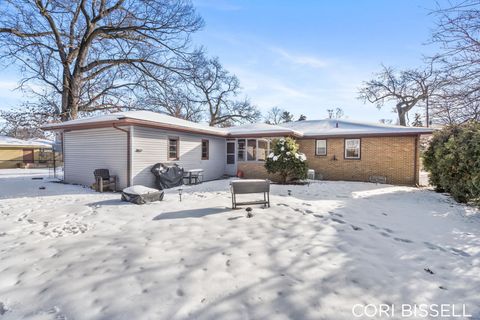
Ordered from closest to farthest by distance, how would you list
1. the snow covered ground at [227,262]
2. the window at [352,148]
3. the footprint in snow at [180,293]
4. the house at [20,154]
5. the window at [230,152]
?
1. the snow covered ground at [227,262]
2. the footprint in snow at [180,293]
3. the window at [352,148]
4. the window at [230,152]
5. the house at [20,154]

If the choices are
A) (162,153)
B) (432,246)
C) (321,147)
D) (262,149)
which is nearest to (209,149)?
(262,149)

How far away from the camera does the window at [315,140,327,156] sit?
47.7 ft

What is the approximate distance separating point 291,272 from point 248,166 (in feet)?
36.5

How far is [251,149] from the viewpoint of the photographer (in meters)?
15.2

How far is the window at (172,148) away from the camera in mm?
11353

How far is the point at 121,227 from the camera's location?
199 inches

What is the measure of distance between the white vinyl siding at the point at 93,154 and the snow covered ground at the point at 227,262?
3.57 metres

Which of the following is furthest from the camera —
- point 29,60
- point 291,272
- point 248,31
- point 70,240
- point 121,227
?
point 29,60

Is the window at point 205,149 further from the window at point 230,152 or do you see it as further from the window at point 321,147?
the window at point 321,147

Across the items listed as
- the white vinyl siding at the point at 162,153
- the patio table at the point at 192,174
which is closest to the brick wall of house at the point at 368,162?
the white vinyl siding at the point at 162,153

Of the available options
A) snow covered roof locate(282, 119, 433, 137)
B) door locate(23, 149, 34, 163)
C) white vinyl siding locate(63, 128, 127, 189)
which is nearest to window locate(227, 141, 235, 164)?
snow covered roof locate(282, 119, 433, 137)

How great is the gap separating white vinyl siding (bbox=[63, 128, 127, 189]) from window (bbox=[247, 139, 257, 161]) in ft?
24.1

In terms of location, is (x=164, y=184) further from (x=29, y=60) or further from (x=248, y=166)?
(x=29, y=60)

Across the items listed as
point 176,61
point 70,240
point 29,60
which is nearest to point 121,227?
point 70,240
